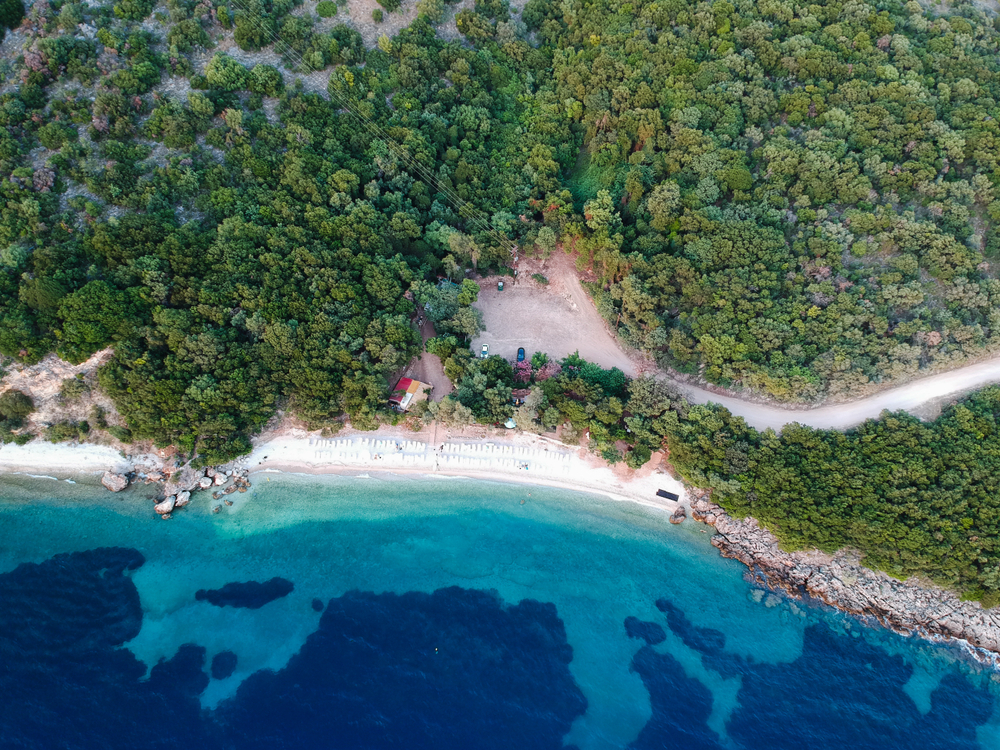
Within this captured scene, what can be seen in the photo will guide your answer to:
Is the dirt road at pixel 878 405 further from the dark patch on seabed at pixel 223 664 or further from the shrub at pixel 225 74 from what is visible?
the shrub at pixel 225 74

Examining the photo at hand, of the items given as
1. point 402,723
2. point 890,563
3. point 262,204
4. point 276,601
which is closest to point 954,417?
point 890,563

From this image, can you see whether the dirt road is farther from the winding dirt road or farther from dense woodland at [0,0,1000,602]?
dense woodland at [0,0,1000,602]

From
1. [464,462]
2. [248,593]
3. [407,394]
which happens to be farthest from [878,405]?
[248,593]

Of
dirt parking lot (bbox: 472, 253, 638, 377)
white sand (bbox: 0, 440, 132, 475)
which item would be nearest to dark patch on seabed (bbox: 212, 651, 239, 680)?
white sand (bbox: 0, 440, 132, 475)

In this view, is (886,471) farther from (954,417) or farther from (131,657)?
(131,657)

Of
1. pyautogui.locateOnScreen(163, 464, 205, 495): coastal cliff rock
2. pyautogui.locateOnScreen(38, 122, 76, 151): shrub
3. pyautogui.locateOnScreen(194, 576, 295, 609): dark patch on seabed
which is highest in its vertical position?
pyautogui.locateOnScreen(38, 122, 76, 151): shrub

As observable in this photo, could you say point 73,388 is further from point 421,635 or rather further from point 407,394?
point 421,635

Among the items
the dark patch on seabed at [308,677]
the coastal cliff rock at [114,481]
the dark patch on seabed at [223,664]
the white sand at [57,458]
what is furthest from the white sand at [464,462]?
the dark patch on seabed at [223,664]
